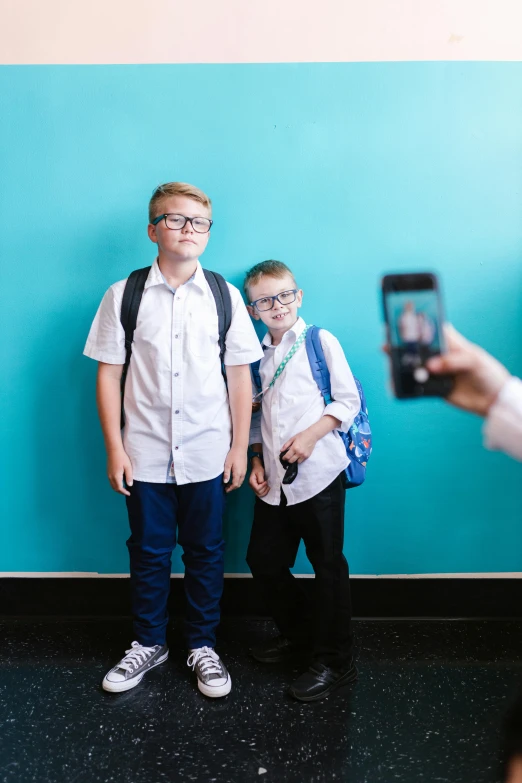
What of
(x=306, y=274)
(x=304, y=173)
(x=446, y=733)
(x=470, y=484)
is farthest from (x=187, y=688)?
(x=304, y=173)

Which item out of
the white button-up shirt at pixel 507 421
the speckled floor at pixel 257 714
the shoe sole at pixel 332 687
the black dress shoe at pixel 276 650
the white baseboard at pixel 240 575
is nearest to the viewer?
the white button-up shirt at pixel 507 421

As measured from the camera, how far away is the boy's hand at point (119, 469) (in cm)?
175

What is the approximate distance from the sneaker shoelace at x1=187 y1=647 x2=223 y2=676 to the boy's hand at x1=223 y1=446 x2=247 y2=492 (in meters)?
0.52

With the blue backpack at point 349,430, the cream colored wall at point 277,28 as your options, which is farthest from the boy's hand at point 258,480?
the cream colored wall at point 277,28

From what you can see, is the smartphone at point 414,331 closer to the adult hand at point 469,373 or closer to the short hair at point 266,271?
the adult hand at point 469,373

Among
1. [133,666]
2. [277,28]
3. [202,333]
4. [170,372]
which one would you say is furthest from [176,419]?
[277,28]

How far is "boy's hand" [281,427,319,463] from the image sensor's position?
5.48 feet

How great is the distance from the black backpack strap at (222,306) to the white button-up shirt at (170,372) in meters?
0.01

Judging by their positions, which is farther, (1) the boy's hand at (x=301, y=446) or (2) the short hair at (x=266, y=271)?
(2) the short hair at (x=266, y=271)

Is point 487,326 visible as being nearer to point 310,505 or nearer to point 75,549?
point 310,505

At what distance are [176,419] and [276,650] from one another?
83 centimetres

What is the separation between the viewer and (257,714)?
64.1 inches

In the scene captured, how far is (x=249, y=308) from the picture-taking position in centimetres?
187

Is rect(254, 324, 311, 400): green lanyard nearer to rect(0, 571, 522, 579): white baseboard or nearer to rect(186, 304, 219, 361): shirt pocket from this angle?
rect(186, 304, 219, 361): shirt pocket
